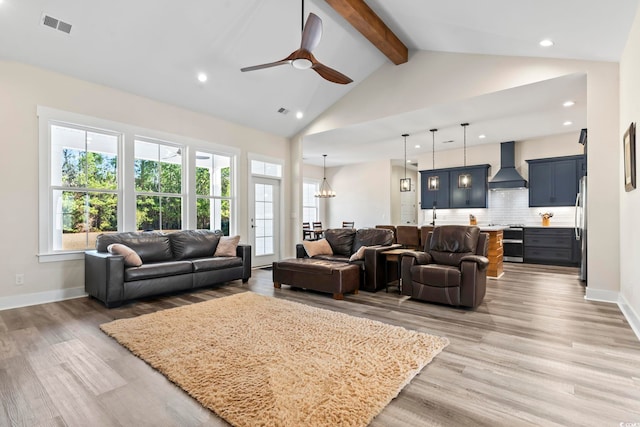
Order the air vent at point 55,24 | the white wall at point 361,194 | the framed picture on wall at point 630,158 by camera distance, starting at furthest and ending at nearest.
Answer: the white wall at point 361,194 → the air vent at point 55,24 → the framed picture on wall at point 630,158

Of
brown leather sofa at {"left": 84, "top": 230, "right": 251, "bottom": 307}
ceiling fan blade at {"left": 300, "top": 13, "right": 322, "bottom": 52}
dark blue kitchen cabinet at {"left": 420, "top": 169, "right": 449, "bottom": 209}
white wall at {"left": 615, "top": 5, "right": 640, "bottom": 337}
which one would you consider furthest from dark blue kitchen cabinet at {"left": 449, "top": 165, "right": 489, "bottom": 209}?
ceiling fan blade at {"left": 300, "top": 13, "right": 322, "bottom": 52}

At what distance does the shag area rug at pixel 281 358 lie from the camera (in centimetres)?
192

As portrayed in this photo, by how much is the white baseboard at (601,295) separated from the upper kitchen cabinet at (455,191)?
4365 mm

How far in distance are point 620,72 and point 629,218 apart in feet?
6.14

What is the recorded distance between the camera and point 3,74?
3.98 meters

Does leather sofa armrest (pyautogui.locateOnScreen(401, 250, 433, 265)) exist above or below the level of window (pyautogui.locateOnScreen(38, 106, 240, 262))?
below

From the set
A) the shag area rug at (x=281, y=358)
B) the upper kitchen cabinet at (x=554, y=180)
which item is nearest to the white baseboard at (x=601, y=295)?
the shag area rug at (x=281, y=358)

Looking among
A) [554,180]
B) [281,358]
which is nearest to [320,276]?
[281,358]

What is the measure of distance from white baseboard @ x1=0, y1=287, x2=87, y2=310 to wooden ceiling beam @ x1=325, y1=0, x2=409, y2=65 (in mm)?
5123

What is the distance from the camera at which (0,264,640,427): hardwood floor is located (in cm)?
188

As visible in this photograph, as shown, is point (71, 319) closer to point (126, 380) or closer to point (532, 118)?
point (126, 380)

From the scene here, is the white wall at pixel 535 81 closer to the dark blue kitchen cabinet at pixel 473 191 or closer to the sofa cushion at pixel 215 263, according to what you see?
the sofa cushion at pixel 215 263

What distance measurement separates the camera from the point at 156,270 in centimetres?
434

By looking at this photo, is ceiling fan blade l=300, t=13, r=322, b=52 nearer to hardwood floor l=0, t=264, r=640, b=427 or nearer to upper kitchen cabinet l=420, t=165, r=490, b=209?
hardwood floor l=0, t=264, r=640, b=427
